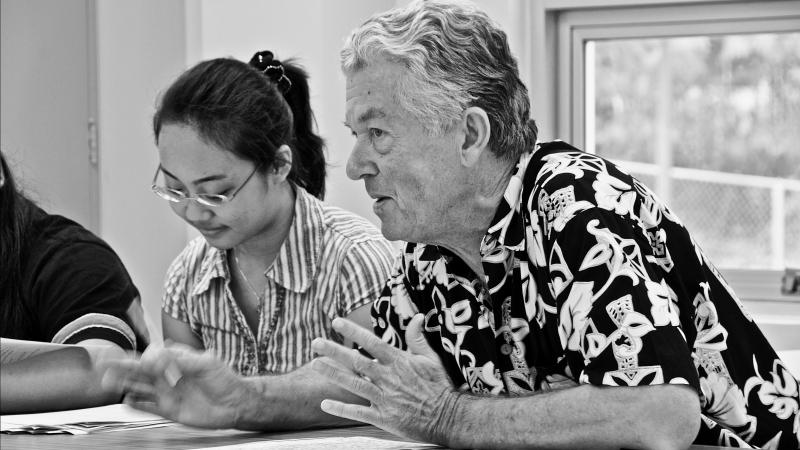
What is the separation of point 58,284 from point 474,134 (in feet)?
2.74

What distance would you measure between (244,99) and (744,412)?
1.22 m

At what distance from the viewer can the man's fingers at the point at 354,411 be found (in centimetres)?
153

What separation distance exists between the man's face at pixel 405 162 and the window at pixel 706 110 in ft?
5.96

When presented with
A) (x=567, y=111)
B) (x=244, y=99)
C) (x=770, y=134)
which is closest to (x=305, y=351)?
(x=244, y=99)

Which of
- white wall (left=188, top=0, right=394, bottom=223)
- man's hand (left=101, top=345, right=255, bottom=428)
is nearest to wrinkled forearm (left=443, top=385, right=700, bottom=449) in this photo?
man's hand (left=101, top=345, right=255, bottom=428)

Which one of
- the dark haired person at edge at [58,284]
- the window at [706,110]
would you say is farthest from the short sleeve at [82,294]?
the window at [706,110]

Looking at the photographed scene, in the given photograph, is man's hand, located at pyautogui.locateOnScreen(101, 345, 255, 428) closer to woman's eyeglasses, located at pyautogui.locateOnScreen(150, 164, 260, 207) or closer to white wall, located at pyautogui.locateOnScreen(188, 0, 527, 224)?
woman's eyeglasses, located at pyautogui.locateOnScreen(150, 164, 260, 207)

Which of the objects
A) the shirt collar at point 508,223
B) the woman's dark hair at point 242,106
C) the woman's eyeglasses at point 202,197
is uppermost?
the woman's dark hair at point 242,106

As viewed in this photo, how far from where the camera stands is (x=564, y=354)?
1547mm

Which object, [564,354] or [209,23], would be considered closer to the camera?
[564,354]

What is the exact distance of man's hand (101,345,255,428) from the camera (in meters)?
1.63

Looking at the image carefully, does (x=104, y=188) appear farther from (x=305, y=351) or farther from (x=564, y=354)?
(x=564, y=354)

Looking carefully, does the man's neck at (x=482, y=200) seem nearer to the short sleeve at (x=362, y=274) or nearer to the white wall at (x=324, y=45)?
the short sleeve at (x=362, y=274)

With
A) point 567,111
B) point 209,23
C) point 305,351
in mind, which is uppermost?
point 209,23
